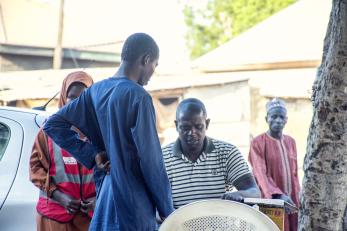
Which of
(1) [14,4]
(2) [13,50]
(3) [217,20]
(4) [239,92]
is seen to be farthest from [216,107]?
(3) [217,20]

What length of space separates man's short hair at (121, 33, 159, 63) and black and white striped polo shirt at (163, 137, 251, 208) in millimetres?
722

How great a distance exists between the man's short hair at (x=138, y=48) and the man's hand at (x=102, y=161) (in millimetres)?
492

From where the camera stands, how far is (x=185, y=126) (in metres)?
3.43

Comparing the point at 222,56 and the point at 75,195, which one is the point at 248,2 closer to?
the point at 222,56

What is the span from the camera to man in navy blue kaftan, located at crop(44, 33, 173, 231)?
2.73 m

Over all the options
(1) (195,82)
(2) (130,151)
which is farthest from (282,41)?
(2) (130,151)

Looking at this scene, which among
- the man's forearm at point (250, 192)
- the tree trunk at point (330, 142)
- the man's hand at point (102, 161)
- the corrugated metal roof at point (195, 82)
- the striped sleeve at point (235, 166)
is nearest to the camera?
the tree trunk at point (330, 142)

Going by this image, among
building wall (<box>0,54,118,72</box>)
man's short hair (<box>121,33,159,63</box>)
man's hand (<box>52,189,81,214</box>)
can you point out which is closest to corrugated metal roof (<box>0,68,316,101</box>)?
building wall (<box>0,54,118,72</box>)

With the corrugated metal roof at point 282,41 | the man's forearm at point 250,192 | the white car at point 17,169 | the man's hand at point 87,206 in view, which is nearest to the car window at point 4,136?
the white car at point 17,169

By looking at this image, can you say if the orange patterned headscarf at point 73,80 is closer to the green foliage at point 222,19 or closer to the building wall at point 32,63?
the building wall at point 32,63

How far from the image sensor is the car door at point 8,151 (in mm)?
3588

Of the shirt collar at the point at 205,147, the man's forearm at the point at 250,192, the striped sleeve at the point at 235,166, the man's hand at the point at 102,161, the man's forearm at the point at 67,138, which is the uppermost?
the man's forearm at the point at 67,138

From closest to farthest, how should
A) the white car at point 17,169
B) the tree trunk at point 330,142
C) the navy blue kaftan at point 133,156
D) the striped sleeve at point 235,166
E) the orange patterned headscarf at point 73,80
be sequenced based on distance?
the tree trunk at point 330,142 < the navy blue kaftan at point 133,156 < the striped sleeve at point 235,166 < the white car at point 17,169 < the orange patterned headscarf at point 73,80

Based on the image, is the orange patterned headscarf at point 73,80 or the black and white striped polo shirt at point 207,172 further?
the orange patterned headscarf at point 73,80
